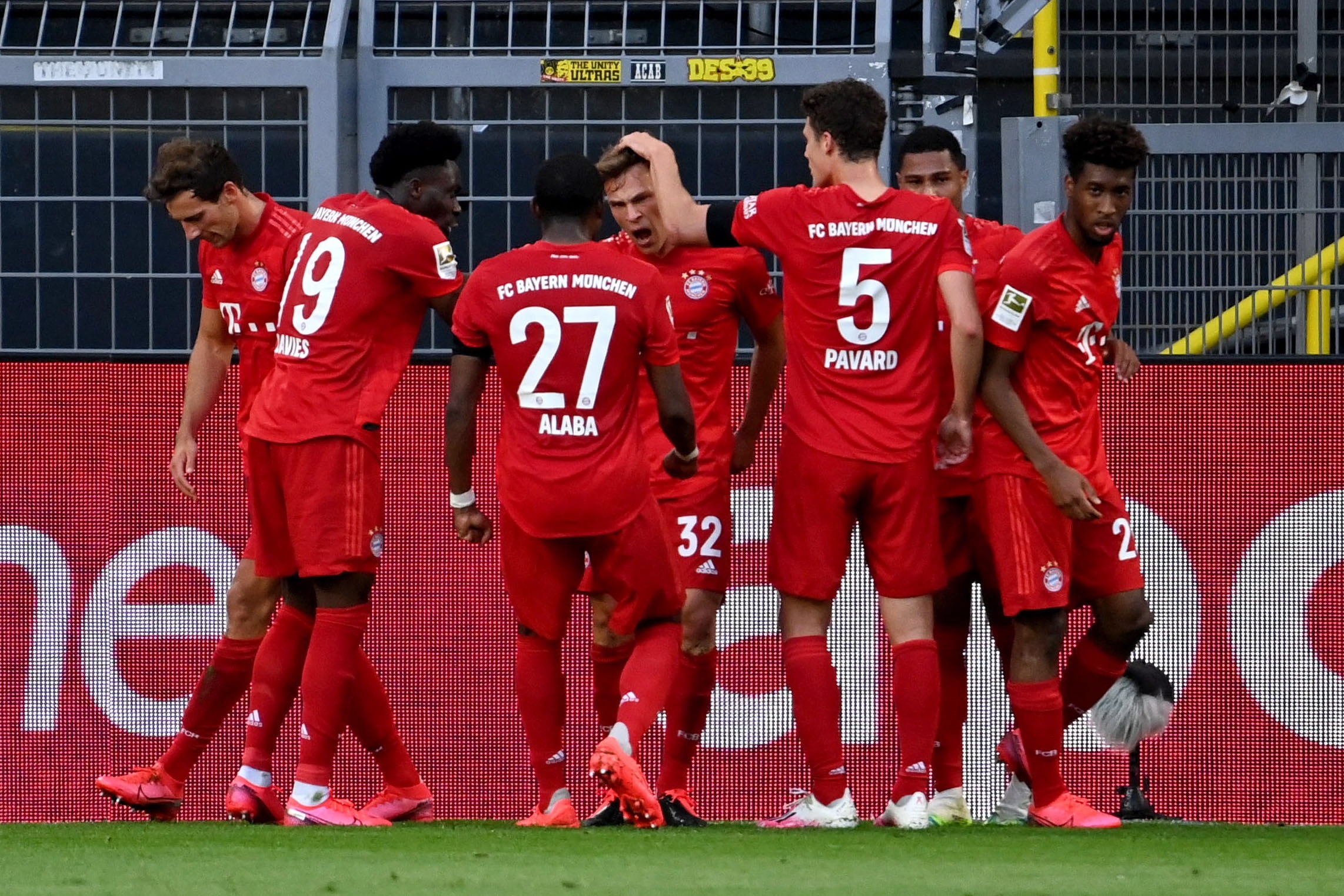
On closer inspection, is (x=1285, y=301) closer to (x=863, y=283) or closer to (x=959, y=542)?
(x=959, y=542)

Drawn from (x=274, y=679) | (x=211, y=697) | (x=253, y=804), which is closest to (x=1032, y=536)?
(x=274, y=679)

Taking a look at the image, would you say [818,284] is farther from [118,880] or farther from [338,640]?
[118,880]

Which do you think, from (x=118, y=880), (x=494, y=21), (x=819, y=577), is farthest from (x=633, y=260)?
(x=494, y=21)

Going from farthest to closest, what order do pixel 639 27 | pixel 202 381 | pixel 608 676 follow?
pixel 639 27 < pixel 202 381 < pixel 608 676

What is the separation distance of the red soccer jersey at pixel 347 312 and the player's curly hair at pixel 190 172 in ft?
1.28

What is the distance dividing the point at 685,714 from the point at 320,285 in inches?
63.6

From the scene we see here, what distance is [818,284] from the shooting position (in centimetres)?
553

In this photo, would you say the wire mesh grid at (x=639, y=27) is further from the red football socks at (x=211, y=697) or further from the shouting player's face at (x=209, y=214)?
the red football socks at (x=211, y=697)

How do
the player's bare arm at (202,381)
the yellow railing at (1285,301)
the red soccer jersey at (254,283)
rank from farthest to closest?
1. the yellow railing at (1285,301)
2. the player's bare arm at (202,381)
3. the red soccer jersey at (254,283)

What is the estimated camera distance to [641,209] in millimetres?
5859

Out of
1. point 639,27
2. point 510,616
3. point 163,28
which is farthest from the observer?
point 163,28

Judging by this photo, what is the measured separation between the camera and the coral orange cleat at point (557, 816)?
5.56 meters

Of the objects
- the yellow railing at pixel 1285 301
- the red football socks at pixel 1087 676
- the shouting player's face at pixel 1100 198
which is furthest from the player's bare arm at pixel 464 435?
the yellow railing at pixel 1285 301

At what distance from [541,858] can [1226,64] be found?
14.5ft
